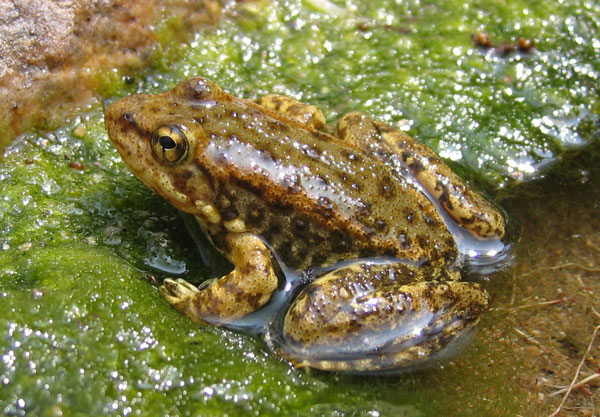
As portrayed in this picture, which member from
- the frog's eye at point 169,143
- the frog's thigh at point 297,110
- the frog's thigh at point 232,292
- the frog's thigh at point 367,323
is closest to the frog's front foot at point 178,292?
the frog's thigh at point 232,292

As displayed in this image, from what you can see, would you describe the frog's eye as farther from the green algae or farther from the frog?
the green algae

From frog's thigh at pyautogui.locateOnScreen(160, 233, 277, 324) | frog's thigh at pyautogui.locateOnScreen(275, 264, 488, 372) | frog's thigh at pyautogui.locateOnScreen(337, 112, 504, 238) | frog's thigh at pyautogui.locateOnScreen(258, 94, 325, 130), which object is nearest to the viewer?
frog's thigh at pyautogui.locateOnScreen(275, 264, 488, 372)

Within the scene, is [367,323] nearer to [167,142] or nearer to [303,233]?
[303,233]

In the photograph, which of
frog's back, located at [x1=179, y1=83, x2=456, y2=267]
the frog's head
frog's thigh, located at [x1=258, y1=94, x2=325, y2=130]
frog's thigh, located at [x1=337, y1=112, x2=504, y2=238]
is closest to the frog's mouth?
the frog's head

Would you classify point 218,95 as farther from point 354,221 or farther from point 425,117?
point 425,117

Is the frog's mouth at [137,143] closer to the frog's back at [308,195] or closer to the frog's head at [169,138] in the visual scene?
the frog's head at [169,138]

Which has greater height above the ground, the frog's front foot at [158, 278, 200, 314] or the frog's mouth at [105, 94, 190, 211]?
the frog's mouth at [105, 94, 190, 211]
